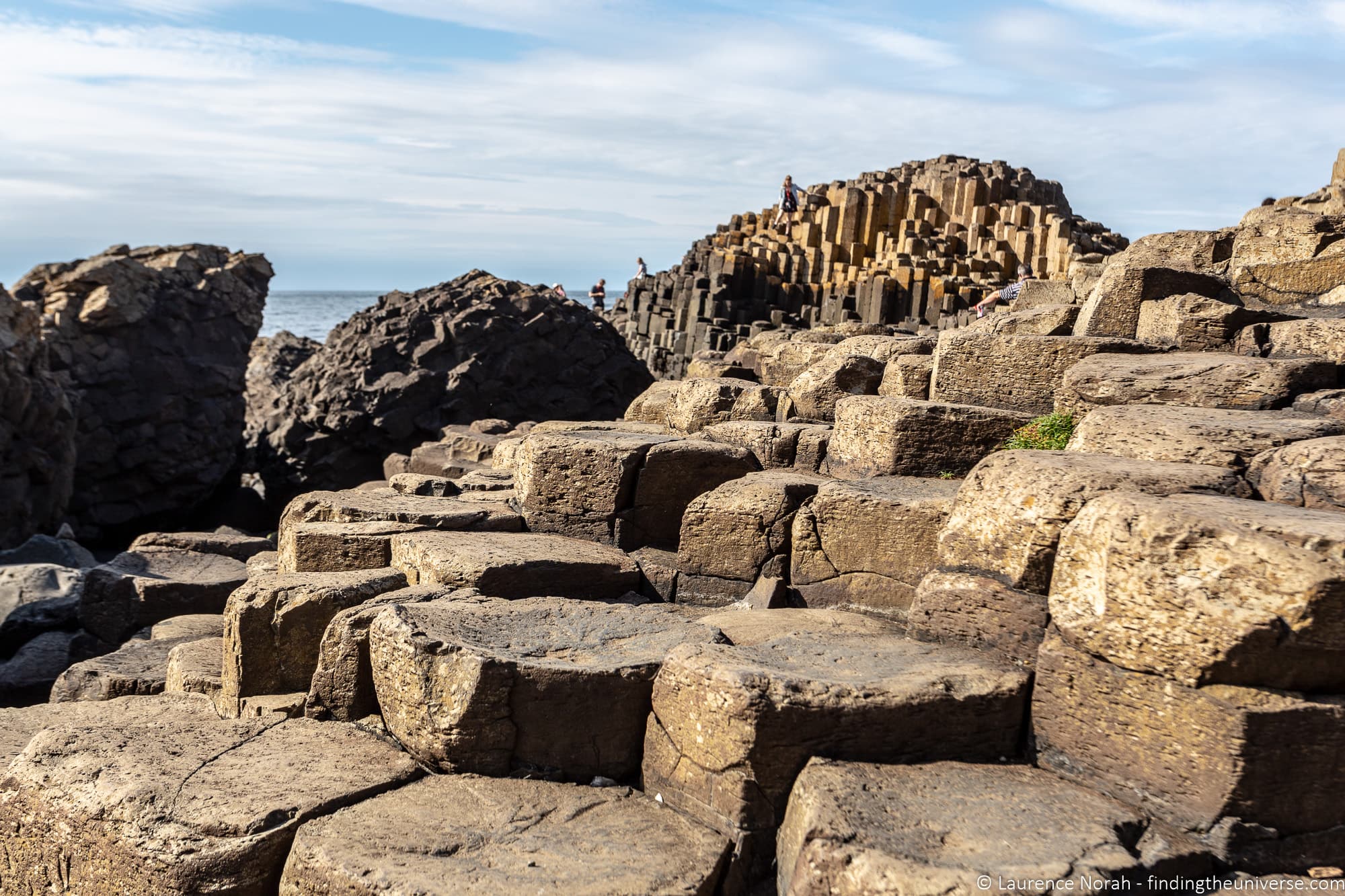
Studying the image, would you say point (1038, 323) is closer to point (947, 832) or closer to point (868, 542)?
point (868, 542)

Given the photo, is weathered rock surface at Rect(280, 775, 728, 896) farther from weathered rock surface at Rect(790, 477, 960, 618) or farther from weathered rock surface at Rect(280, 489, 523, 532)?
weathered rock surface at Rect(280, 489, 523, 532)

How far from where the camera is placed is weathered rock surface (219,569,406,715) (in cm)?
498

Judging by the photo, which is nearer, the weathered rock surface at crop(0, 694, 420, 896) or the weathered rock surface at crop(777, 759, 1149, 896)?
the weathered rock surface at crop(777, 759, 1149, 896)

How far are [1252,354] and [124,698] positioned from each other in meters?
6.04

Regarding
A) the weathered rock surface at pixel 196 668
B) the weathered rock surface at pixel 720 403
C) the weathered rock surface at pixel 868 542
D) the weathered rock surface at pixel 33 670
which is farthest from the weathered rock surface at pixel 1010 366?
the weathered rock surface at pixel 33 670

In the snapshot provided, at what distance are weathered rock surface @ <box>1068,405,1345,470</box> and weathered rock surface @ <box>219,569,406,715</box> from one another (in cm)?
340

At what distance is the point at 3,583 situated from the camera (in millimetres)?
8508

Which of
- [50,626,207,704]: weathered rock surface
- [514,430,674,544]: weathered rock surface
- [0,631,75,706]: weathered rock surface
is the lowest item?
[0,631,75,706]: weathered rock surface

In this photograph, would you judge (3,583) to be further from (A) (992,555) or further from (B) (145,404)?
(B) (145,404)

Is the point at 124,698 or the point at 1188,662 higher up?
the point at 1188,662

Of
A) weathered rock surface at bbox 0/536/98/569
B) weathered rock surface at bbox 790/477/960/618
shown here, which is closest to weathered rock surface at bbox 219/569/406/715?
weathered rock surface at bbox 790/477/960/618

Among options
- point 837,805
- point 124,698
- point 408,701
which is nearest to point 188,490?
point 124,698

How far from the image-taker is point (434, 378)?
2006cm

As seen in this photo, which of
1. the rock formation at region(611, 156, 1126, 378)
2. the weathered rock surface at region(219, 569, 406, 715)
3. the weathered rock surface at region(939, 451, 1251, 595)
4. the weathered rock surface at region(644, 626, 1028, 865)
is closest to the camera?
the weathered rock surface at region(644, 626, 1028, 865)
